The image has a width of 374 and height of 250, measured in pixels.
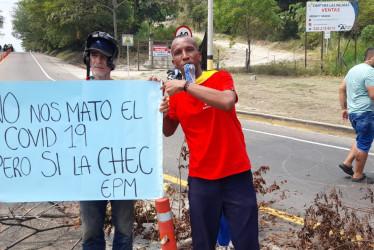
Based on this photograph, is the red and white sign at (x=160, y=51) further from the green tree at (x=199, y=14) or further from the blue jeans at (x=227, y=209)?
the green tree at (x=199, y=14)

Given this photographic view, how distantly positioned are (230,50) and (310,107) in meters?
26.9

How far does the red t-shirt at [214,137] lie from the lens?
231 centimetres

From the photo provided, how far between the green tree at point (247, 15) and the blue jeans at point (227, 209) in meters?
17.9

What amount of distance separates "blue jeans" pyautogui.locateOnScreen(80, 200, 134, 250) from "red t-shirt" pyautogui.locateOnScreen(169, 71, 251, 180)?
0.58 meters

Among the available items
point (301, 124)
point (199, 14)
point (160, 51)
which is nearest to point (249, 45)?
point (160, 51)

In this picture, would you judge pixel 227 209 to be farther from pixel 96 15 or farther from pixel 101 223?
pixel 96 15

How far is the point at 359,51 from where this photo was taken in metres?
21.5

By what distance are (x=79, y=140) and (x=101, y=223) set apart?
573 millimetres

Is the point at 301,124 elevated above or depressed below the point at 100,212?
below

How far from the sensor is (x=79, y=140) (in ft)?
8.52

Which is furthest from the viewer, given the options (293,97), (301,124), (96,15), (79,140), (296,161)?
(96,15)

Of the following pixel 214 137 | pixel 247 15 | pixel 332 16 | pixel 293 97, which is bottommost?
pixel 293 97

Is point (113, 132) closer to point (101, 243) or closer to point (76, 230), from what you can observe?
point (101, 243)

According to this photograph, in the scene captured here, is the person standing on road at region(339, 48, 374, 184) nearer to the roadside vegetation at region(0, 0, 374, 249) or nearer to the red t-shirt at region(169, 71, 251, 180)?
the roadside vegetation at region(0, 0, 374, 249)
